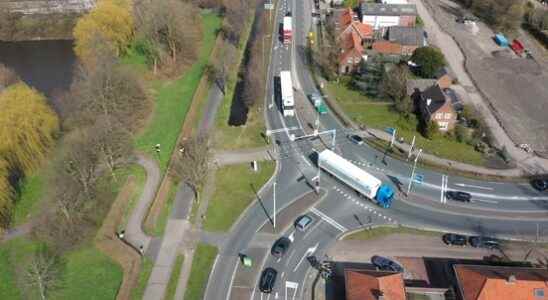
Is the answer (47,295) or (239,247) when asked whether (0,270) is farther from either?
(239,247)

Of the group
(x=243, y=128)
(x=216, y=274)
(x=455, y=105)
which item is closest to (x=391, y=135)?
(x=455, y=105)

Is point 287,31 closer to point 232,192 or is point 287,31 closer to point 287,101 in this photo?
point 287,101

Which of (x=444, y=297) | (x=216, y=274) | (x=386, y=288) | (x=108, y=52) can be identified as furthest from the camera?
(x=108, y=52)

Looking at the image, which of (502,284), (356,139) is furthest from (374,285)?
(356,139)

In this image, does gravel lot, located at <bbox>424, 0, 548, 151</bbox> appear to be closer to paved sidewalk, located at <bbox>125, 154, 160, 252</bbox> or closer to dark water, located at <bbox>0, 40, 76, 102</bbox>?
paved sidewalk, located at <bbox>125, 154, 160, 252</bbox>

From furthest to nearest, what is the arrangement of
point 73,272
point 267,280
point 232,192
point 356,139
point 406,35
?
point 406,35 → point 356,139 → point 232,192 → point 73,272 → point 267,280

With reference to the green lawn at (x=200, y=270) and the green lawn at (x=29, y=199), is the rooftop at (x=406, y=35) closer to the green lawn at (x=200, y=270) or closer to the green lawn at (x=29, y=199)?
the green lawn at (x=200, y=270)

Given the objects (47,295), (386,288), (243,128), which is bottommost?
(47,295)
